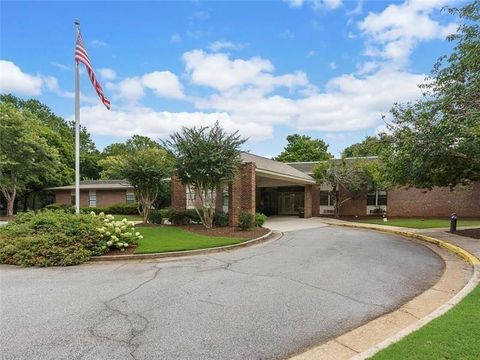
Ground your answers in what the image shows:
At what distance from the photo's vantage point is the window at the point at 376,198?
92.8ft

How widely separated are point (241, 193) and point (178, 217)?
12.0ft

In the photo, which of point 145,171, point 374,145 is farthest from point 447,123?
point 145,171

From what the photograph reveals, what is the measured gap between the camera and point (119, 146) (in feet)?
199

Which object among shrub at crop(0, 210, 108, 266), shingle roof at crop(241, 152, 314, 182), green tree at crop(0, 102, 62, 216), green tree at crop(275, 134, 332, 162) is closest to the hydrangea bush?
shrub at crop(0, 210, 108, 266)

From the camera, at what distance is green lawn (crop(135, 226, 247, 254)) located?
1136 centimetres

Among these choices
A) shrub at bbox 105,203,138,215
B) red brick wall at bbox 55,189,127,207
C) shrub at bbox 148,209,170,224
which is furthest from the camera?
red brick wall at bbox 55,189,127,207

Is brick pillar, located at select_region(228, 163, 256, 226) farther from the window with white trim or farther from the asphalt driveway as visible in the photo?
the window with white trim

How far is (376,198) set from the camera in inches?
1125

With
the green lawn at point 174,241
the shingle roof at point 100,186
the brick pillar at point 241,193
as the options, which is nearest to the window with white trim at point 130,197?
the shingle roof at point 100,186

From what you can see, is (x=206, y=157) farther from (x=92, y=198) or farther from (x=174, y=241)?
(x=92, y=198)

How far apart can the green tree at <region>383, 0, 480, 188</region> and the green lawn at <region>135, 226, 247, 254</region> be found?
7100mm

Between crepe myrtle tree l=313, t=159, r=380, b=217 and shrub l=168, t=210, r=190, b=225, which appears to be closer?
shrub l=168, t=210, r=190, b=225

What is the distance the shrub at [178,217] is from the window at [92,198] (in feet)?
60.9

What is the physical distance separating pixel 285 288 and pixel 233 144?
414 inches
